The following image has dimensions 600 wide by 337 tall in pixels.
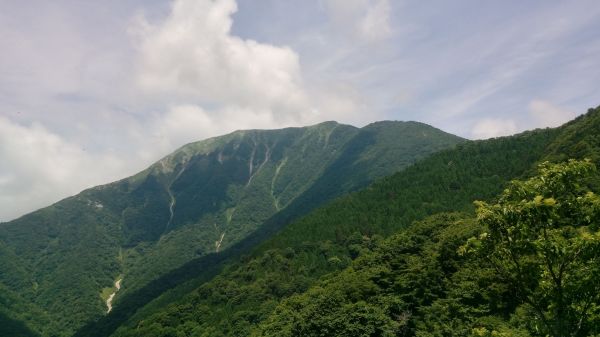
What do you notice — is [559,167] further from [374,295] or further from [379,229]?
[379,229]

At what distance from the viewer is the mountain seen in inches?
2534

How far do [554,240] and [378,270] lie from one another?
7367 centimetres

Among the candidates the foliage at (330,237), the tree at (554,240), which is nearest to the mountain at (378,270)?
the foliage at (330,237)

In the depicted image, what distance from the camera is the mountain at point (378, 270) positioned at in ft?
211

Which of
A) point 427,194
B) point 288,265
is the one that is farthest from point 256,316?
point 427,194

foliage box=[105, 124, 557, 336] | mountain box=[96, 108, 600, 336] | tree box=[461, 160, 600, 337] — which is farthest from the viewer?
foliage box=[105, 124, 557, 336]

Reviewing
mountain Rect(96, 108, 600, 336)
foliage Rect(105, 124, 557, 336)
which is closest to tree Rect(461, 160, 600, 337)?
mountain Rect(96, 108, 600, 336)

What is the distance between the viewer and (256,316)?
124000 millimetres

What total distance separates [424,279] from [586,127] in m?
103

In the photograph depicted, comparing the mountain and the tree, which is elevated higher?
the tree

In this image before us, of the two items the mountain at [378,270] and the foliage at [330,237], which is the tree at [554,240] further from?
the foliage at [330,237]

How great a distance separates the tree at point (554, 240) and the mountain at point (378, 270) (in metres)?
1.95

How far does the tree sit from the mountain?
1.95 metres

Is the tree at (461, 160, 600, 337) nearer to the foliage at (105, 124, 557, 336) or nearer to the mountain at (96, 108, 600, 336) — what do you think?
the mountain at (96, 108, 600, 336)
